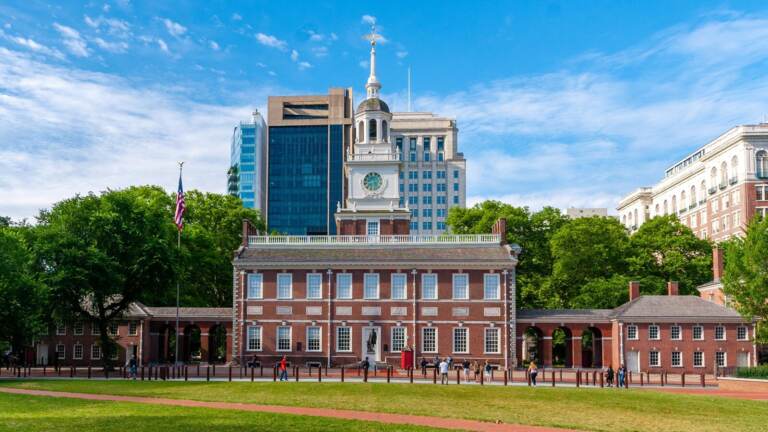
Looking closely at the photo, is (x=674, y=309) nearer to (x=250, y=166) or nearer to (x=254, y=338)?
(x=254, y=338)

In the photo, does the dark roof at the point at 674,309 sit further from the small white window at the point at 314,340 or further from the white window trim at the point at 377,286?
the small white window at the point at 314,340

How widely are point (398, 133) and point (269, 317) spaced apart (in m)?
119

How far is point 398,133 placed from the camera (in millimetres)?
173500

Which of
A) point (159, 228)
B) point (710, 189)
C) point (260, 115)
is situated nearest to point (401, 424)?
point (159, 228)

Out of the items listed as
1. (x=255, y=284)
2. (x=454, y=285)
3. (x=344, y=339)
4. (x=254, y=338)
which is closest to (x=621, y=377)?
(x=454, y=285)

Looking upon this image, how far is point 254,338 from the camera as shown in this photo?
57.2 metres

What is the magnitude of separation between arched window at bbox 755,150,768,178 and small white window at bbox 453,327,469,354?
55.5 m

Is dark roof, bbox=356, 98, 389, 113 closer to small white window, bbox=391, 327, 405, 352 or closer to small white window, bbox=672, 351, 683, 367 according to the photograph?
small white window, bbox=391, 327, 405, 352

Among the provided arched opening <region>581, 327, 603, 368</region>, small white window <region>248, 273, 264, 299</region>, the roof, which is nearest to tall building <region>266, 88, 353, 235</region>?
arched opening <region>581, 327, 603, 368</region>

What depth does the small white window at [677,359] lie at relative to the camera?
55.6 m

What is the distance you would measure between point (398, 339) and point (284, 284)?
29.0ft

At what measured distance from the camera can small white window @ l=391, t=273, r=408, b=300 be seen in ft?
187

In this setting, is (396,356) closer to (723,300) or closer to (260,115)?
(723,300)

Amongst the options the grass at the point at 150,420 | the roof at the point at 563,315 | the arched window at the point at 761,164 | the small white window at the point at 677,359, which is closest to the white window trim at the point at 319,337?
the roof at the point at 563,315
